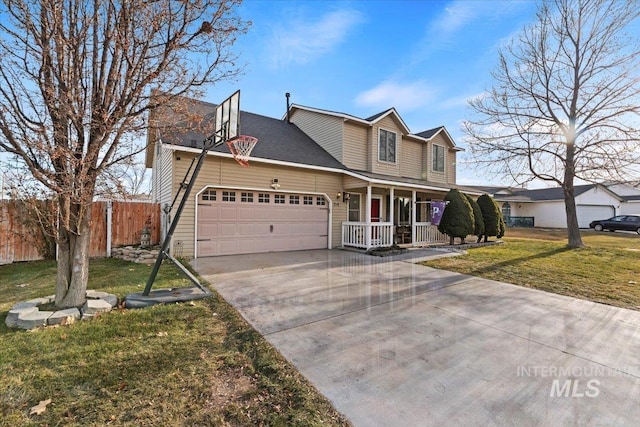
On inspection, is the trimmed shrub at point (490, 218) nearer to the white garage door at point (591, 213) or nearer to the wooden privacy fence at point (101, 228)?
the wooden privacy fence at point (101, 228)

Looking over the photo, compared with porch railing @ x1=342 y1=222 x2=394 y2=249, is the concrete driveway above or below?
below

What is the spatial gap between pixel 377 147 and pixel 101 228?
1048 cm

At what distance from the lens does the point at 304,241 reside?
10.7 m

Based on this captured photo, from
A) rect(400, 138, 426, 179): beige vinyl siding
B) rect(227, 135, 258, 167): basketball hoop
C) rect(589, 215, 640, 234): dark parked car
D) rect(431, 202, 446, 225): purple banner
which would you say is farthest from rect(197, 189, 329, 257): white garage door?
rect(589, 215, 640, 234): dark parked car

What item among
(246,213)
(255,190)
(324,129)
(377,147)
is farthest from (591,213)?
(246,213)

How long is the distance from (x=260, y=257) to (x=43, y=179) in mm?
5651

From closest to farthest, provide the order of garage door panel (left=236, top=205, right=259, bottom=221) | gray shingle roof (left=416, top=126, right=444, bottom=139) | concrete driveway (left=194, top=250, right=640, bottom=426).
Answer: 1. concrete driveway (left=194, top=250, right=640, bottom=426)
2. garage door panel (left=236, top=205, right=259, bottom=221)
3. gray shingle roof (left=416, top=126, right=444, bottom=139)

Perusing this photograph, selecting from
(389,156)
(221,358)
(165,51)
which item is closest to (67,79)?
(165,51)

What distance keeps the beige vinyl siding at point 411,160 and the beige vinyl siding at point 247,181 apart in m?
4.31

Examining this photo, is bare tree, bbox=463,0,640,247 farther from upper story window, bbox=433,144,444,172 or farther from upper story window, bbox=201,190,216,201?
A: upper story window, bbox=201,190,216,201

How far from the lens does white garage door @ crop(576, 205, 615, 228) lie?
27016mm

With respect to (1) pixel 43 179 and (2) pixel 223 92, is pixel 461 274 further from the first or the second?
(1) pixel 43 179

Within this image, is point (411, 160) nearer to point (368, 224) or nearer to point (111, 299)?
point (368, 224)

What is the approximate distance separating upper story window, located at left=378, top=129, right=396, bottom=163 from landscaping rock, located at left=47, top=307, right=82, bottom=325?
11.3 metres
